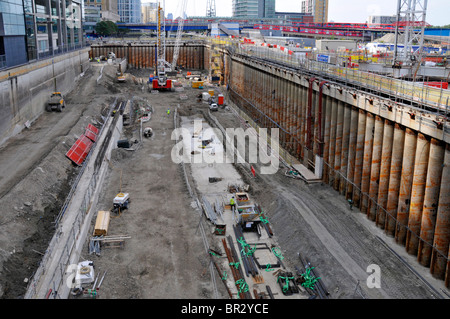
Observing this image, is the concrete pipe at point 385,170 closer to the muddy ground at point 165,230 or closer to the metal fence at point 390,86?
the muddy ground at point 165,230

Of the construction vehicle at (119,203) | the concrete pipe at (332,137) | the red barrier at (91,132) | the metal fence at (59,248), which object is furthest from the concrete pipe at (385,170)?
the red barrier at (91,132)

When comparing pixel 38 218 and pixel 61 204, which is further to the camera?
pixel 61 204

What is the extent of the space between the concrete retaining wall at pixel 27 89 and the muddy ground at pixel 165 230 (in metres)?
1.90

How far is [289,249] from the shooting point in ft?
77.5

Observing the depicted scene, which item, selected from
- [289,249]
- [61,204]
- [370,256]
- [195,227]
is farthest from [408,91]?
[61,204]

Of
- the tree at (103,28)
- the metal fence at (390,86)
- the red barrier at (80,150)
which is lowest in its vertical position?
the red barrier at (80,150)

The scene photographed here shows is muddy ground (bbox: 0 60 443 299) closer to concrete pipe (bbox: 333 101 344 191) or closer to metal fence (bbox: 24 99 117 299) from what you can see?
metal fence (bbox: 24 99 117 299)

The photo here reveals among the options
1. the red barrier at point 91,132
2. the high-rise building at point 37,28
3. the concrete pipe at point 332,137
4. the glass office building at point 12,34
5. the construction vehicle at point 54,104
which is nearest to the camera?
the concrete pipe at point 332,137

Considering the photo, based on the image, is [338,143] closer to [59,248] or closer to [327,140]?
[327,140]

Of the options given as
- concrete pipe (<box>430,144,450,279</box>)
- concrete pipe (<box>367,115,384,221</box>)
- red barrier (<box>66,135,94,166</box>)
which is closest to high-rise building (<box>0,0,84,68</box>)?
red barrier (<box>66,135,94,166</box>)

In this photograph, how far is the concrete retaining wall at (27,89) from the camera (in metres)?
37.8

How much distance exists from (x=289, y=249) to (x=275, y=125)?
22.2 m

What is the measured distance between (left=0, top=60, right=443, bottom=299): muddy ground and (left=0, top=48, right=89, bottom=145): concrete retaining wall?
1.90 m

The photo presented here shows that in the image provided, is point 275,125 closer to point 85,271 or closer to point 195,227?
point 195,227
